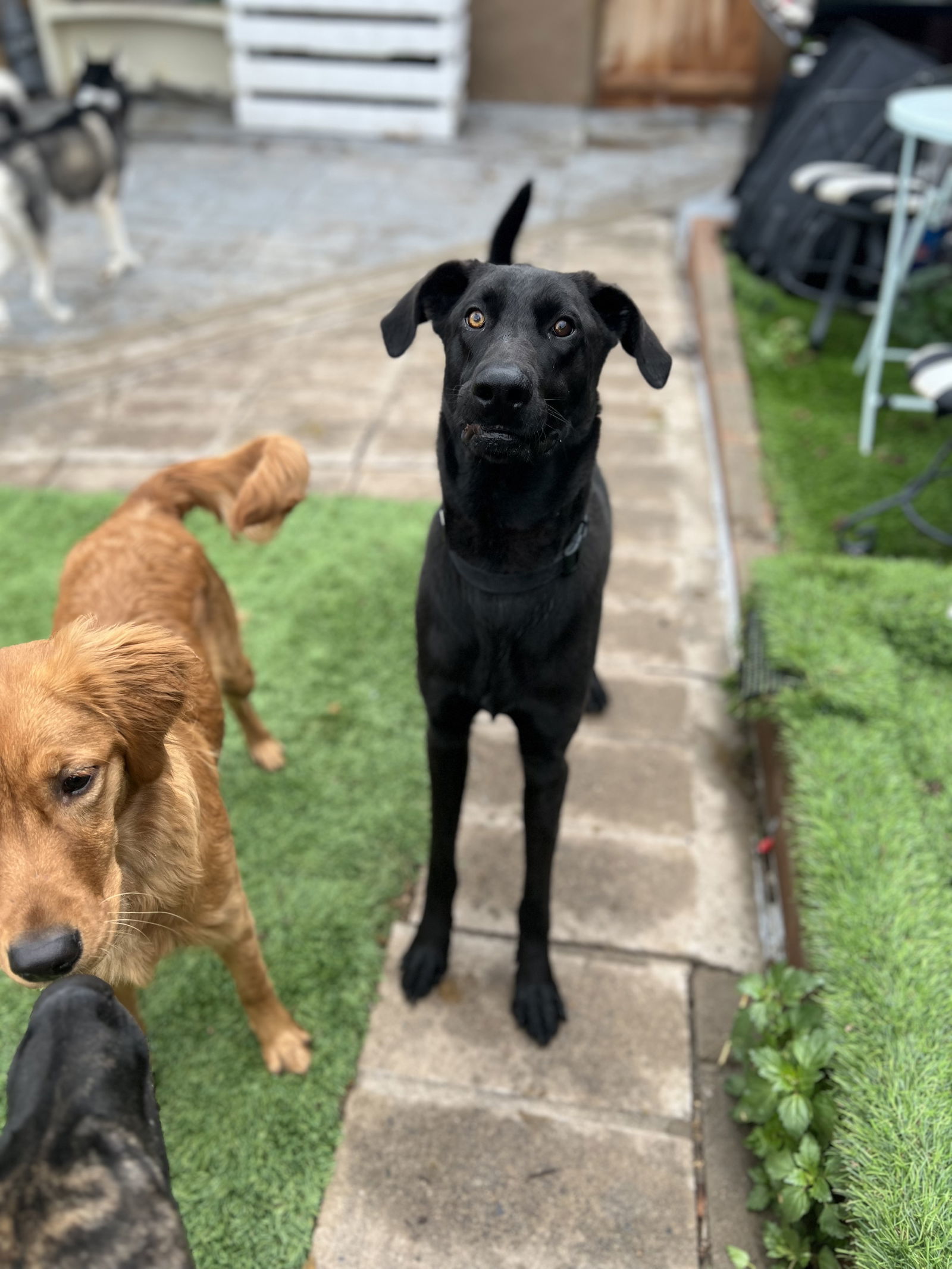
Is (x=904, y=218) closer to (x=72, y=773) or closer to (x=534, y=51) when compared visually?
(x=72, y=773)

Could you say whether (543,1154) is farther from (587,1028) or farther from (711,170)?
(711,170)

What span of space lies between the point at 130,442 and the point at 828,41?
6.33 metres

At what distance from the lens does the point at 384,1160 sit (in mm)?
2295

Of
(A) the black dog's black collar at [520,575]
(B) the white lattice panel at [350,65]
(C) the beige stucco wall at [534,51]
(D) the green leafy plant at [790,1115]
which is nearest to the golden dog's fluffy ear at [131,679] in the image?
(A) the black dog's black collar at [520,575]

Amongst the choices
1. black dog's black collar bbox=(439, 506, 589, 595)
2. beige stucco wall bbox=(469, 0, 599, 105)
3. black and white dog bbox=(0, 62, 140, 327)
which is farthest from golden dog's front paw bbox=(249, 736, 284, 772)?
beige stucco wall bbox=(469, 0, 599, 105)

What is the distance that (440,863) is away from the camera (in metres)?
2.58

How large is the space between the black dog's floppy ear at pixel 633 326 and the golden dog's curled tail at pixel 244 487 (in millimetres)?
969

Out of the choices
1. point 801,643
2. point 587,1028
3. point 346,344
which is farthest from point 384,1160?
point 346,344

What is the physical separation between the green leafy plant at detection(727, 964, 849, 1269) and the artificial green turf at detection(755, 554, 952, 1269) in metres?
0.06

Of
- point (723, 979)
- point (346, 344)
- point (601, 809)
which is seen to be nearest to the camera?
point (723, 979)

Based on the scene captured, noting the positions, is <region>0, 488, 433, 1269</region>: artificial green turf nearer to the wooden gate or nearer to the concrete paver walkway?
the concrete paver walkway

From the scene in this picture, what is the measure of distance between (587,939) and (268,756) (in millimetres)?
1355

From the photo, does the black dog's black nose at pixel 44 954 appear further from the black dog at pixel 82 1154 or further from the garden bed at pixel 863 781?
the garden bed at pixel 863 781

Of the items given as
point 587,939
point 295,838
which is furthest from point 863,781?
point 295,838
